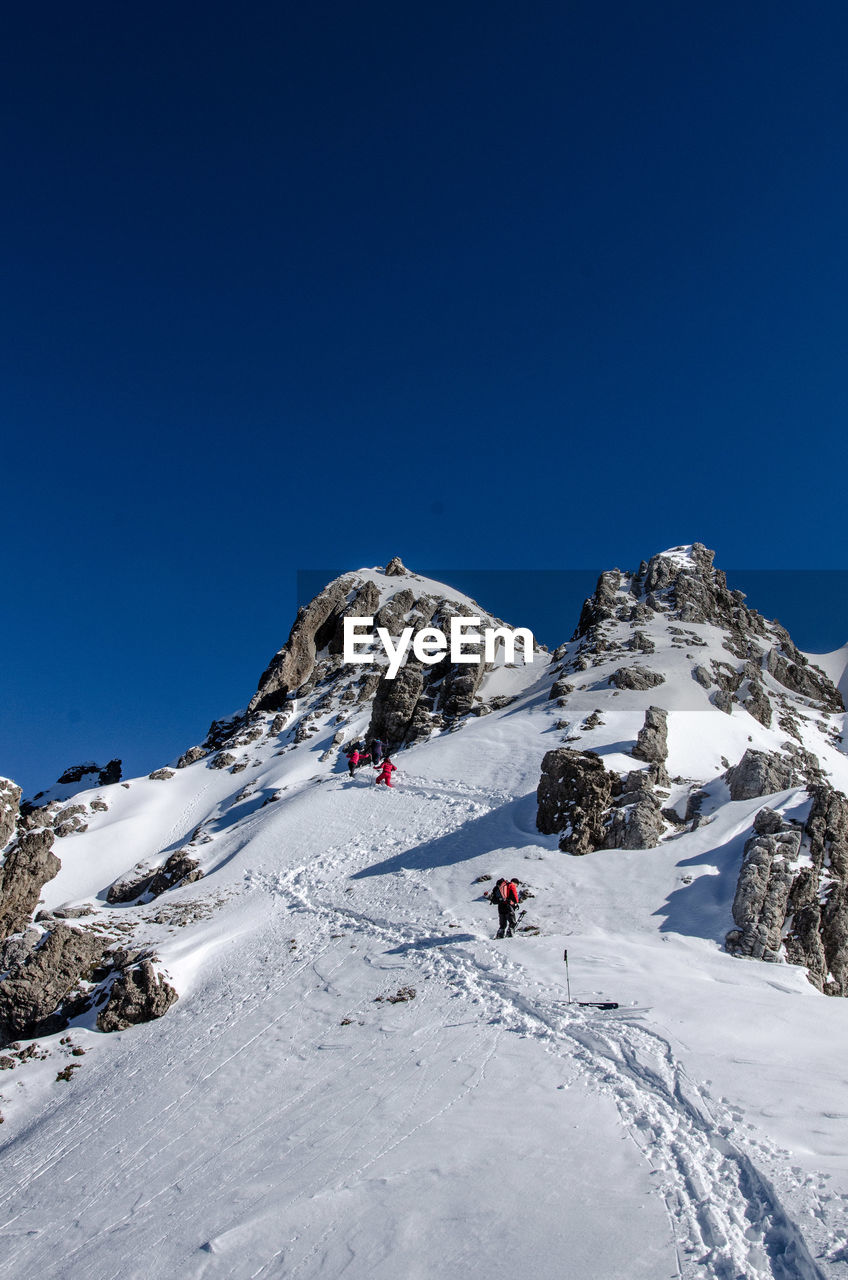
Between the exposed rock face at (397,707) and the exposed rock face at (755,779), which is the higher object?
the exposed rock face at (397,707)

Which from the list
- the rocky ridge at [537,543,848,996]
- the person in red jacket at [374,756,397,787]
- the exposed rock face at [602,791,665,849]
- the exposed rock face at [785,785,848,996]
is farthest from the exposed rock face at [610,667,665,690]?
the exposed rock face at [785,785,848,996]

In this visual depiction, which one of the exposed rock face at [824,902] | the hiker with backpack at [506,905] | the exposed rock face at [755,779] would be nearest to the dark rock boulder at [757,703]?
the exposed rock face at [755,779]

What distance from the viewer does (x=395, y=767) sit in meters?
38.6

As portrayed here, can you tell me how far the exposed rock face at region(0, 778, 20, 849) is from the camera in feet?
144

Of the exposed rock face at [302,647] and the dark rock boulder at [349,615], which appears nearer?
the exposed rock face at [302,647]

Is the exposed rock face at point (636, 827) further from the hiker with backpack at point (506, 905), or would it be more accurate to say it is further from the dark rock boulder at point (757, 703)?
the dark rock boulder at point (757, 703)

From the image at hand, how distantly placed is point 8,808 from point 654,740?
1606 inches

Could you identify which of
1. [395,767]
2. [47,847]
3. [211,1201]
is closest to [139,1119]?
[211,1201]

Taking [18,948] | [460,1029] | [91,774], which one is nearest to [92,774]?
[91,774]

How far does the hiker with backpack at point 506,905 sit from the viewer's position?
18188mm

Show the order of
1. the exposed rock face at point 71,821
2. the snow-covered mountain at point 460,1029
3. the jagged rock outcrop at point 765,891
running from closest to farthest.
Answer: the snow-covered mountain at point 460,1029 < the jagged rock outcrop at point 765,891 < the exposed rock face at point 71,821

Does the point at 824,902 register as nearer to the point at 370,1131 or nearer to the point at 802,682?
the point at 370,1131

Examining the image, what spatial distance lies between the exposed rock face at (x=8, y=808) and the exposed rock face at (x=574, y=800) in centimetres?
3620

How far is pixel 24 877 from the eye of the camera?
40250mm
